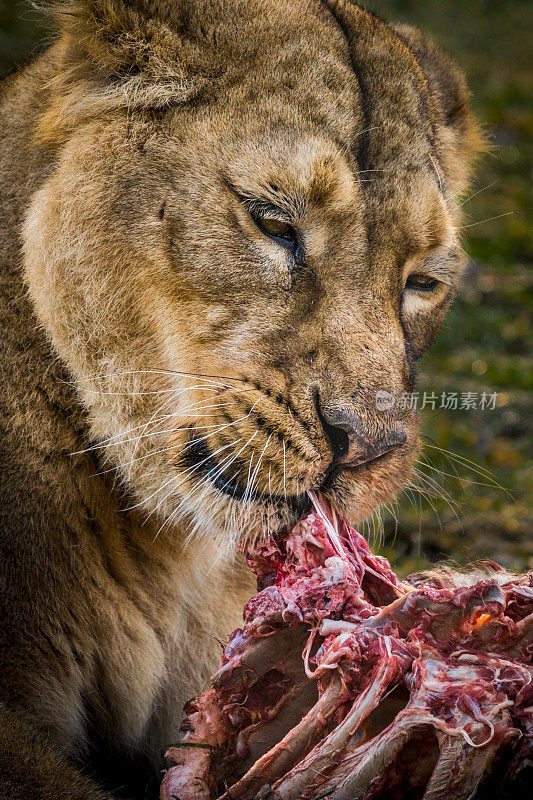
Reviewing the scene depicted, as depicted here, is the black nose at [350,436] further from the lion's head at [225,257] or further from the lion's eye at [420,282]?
the lion's eye at [420,282]

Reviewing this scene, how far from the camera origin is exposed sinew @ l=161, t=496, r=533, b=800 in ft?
5.98

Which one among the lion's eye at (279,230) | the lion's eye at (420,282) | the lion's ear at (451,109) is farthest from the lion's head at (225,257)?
the lion's ear at (451,109)

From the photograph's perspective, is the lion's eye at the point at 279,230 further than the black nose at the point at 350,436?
Yes

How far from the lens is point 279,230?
2512 millimetres

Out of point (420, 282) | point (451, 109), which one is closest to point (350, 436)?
point (420, 282)

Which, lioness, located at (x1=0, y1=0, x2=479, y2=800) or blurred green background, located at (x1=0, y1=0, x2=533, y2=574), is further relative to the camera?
blurred green background, located at (x1=0, y1=0, x2=533, y2=574)

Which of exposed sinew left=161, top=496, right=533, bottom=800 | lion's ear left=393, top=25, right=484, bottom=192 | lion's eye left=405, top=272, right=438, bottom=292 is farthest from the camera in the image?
lion's ear left=393, top=25, right=484, bottom=192

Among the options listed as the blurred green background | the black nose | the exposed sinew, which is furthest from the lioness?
the blurred green background

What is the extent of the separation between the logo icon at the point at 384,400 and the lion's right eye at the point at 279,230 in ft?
1.51

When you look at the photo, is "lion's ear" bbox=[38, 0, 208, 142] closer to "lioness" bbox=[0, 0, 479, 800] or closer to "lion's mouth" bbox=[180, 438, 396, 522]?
"lioness" bbox=[0, 0, 479, 800]

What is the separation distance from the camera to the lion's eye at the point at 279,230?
2498 millimetres

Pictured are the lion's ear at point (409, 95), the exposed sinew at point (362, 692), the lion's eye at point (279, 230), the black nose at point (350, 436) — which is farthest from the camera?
the lion's ear at point (409, 95)

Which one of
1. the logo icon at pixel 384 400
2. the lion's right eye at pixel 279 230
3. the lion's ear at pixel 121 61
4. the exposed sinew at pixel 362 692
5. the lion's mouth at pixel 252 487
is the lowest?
the exposed sinew at pixel 362 692

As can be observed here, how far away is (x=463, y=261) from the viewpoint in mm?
3230
